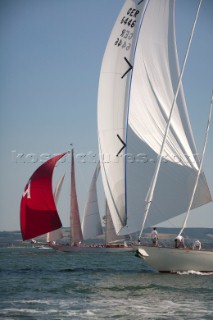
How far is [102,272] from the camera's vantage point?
36.8m

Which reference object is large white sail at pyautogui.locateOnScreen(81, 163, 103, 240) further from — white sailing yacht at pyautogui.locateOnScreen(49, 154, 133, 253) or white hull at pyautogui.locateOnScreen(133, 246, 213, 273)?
white hull at pyautogui.locateOnScreen(133, 246, 213, 273)

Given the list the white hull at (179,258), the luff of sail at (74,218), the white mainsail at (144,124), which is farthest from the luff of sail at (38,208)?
the luff of sail at (74,218)

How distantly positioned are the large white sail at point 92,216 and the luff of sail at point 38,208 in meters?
19.2

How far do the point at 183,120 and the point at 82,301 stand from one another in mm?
12641

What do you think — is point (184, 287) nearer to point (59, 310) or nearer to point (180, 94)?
point (59, 310)

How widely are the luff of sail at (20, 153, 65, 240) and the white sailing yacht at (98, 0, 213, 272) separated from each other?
12.7 m

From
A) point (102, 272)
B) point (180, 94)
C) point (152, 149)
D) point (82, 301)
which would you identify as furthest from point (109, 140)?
point (82, 301)

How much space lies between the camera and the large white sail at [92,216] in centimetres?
6569

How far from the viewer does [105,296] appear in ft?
81.9

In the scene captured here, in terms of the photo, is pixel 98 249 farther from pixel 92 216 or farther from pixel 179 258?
pixel 179 258

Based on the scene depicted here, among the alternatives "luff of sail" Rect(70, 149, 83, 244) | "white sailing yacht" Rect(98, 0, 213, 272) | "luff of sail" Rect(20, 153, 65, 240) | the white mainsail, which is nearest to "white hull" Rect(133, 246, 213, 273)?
"white sailing yacht" Rect(98, 0, 213, 272)

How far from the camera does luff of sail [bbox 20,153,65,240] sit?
44.4 metres

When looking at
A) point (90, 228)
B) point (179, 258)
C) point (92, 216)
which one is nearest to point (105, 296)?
point (179, 258)

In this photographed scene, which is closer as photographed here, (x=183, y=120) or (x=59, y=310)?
(x=59, y=310)
